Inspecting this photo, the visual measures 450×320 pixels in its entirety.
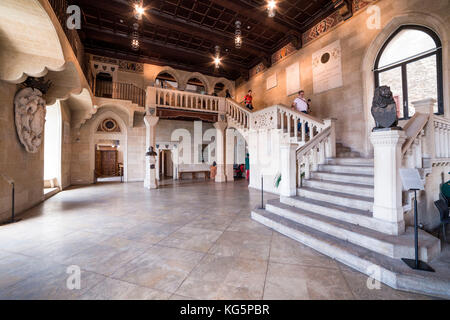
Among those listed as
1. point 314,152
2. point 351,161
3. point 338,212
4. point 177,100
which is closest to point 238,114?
point 177,100

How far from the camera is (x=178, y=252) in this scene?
2.59m

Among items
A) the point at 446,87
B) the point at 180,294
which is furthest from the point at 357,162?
the point at 180,294

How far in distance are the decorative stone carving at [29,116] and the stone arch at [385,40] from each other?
9.41 m

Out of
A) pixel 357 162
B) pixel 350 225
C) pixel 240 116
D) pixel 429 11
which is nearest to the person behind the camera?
pixel 350 225

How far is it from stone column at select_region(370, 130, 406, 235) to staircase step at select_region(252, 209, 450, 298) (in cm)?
52

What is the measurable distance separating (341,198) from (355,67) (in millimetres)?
5500

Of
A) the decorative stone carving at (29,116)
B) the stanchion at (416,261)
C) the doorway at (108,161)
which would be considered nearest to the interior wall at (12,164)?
the decorative stone carving at (29,116)

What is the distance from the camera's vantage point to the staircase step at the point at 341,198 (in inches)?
118

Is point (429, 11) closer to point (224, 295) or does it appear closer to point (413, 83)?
point (413, 83)

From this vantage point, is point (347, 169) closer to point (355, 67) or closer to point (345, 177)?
point (345, 177)

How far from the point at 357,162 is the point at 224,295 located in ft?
14.4

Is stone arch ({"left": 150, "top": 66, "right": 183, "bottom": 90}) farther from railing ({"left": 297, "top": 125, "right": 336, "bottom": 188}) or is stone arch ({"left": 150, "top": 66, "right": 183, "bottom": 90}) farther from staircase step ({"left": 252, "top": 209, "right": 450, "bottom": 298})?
staircase step ({"left": 252, "top": 209, "right": 450, "bottom": 298})

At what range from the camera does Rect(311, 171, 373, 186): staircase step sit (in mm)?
3627
